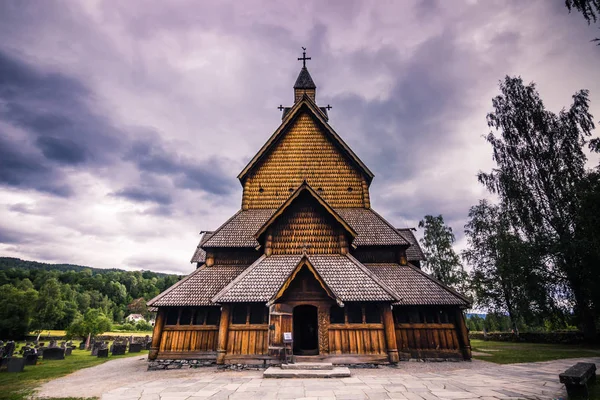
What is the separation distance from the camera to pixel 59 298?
203 ft

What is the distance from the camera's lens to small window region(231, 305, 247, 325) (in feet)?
38.5

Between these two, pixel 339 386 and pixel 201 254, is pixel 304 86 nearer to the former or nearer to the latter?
pixel 201 254

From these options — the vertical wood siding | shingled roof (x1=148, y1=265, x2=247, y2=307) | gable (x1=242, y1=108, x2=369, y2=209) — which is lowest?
the vertical wood siding

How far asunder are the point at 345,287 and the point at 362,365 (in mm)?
2956

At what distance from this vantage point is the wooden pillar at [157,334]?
11.8 m

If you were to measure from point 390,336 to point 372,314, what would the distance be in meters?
1.07

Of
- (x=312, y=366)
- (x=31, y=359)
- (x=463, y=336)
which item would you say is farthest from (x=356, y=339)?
(x=31, y=359)

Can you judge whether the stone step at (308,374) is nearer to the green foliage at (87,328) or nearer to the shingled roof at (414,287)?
the shingled roof at (414,287)

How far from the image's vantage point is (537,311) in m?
19.0

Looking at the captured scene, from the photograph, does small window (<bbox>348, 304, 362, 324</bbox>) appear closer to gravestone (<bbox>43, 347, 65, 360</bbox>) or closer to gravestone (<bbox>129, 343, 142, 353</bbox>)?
gravestone (<bbox>129, 343, 142, 353</bbox>)

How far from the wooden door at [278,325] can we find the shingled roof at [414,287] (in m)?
4.61

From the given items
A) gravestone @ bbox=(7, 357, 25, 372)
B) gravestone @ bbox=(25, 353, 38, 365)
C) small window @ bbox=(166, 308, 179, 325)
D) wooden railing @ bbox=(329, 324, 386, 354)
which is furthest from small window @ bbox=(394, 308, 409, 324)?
gravestone @ bbox=(25, 353, 38, 365)

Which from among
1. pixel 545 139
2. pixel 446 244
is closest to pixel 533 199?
pixel 545 139

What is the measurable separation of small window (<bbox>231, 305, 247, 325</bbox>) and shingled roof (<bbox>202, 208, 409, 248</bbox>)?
320 centimetres
